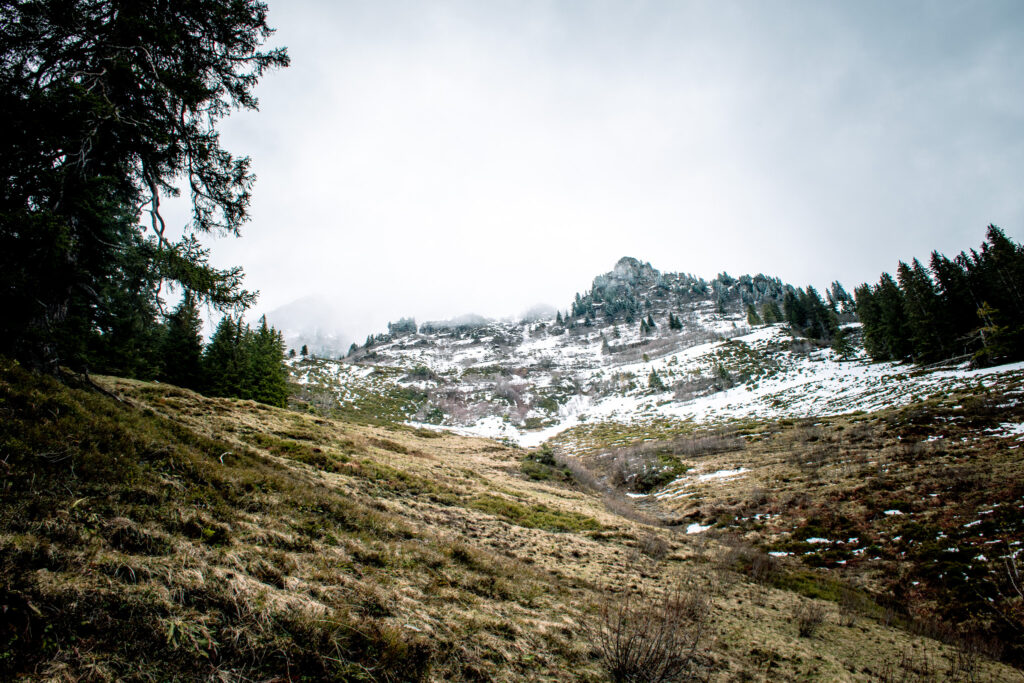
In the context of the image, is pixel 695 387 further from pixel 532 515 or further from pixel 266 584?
pixel 266 584

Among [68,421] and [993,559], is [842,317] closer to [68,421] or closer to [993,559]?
[993,559]

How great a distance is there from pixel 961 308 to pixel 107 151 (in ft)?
266

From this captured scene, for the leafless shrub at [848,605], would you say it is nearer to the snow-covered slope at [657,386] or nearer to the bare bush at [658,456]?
the bare bush at [658,456]

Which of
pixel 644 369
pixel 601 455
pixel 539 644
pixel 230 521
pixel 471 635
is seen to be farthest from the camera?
pixel 644 369

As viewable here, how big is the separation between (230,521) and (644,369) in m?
123

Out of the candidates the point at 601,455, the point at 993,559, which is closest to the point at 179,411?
the point at 993,559

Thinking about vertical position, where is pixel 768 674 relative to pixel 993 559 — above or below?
above

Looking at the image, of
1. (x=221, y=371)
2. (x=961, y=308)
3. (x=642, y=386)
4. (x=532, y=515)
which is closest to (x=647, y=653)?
(x=532, y=515)

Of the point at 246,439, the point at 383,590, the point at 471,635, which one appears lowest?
the point at 471,635

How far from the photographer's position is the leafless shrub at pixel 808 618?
28.2 ft

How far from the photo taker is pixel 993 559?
11.5 m

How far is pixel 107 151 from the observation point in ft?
27.2

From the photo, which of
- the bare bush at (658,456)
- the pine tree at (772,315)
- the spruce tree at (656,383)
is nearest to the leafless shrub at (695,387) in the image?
the spruce tree at (656,383)

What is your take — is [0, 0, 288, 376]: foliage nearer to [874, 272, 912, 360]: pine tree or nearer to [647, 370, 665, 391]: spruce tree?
[874, 272, 912, 360]: pine tree
